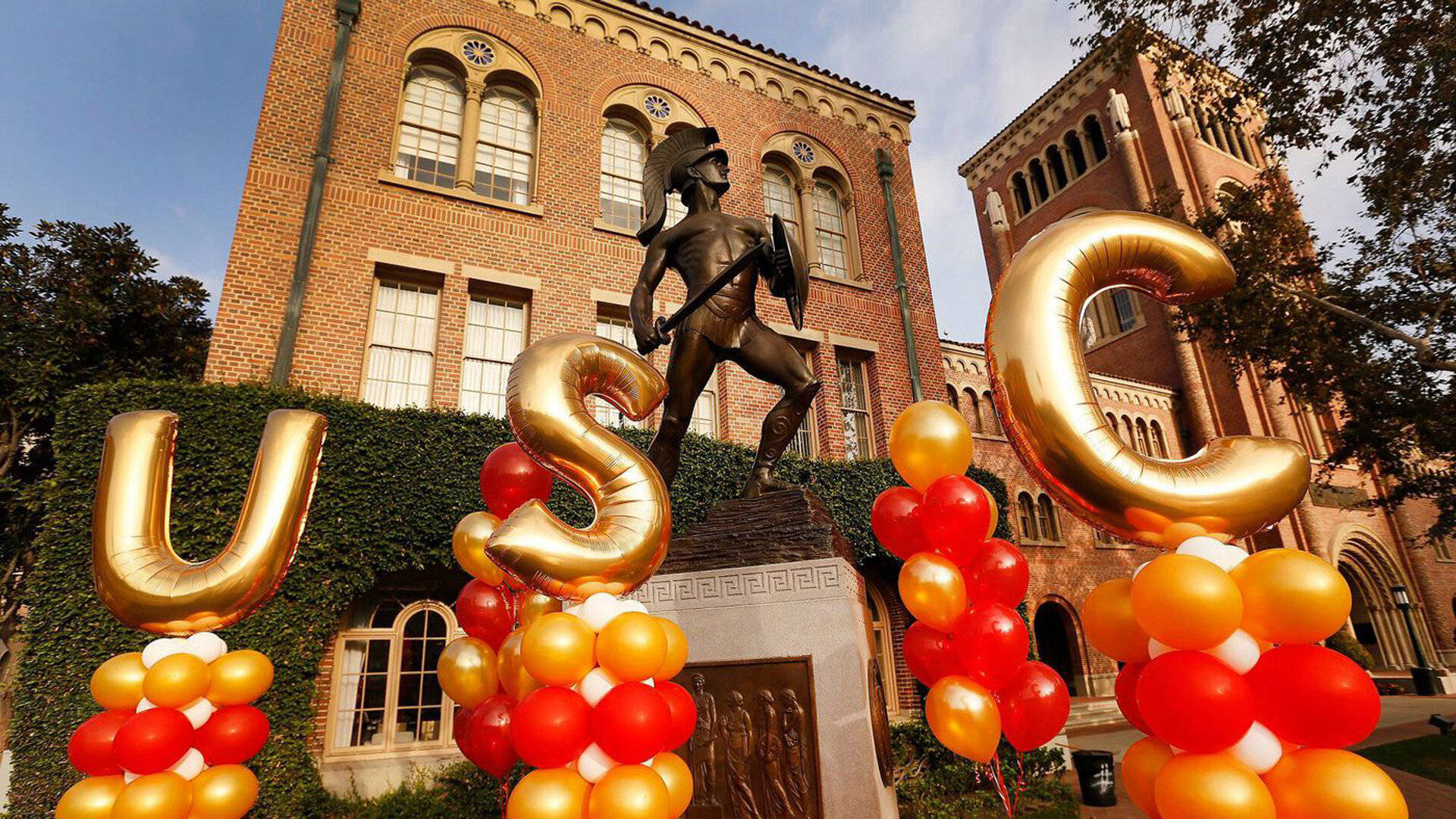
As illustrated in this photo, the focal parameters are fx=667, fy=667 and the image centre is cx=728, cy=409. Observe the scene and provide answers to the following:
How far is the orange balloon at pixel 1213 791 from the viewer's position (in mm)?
1444

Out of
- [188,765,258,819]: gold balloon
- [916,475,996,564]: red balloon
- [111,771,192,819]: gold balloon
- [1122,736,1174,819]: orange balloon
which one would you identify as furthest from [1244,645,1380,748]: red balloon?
[111,771,192,819]: gold balloon

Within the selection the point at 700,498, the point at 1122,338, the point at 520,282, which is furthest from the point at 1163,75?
the point at 1122,338

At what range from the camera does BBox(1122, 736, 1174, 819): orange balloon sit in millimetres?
1735

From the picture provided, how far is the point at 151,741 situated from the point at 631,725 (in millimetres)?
1871

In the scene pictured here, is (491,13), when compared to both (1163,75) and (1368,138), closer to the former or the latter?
(1163,75)

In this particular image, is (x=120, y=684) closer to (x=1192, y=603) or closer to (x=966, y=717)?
(x=966, y=717)

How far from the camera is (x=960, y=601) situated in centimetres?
324

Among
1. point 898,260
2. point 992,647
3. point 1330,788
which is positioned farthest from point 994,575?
point 898,260

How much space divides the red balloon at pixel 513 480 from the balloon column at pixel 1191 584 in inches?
85.8

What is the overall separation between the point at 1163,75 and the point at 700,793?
36.7 ft

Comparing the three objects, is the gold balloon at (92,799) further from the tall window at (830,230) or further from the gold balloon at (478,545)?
the tall window at (830,230)

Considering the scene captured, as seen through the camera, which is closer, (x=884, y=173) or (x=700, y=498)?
(x=700, y=498)

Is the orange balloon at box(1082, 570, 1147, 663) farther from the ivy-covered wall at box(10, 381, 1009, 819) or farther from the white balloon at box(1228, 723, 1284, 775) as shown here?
the ivy-covered wall at box(10, 381, 1009, 819)

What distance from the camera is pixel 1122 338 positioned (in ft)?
86.9
